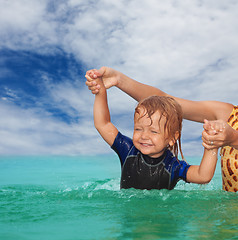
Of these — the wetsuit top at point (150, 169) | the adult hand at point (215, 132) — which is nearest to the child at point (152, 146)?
the wetsuit top at point (150, 169)

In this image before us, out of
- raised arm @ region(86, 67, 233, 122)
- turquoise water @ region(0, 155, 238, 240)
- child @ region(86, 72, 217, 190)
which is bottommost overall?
turquoise water @ region(0, 155, 238, 240)

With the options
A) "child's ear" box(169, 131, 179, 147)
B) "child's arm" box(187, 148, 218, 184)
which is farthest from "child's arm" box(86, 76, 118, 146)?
"child's arm" box(187, 148, 218, 184)

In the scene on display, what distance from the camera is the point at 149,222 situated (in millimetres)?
2059

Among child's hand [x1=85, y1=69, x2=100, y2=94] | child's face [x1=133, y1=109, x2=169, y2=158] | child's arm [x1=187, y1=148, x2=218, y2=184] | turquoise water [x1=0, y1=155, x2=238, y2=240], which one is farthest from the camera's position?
child's hand [x1=85, y1=69, x2=100, y2=94]

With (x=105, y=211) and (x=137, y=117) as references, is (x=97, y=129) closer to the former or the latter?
(x=137, y=117)

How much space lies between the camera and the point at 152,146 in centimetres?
292

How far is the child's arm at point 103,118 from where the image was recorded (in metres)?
3.13

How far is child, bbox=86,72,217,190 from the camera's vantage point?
2.87 metres

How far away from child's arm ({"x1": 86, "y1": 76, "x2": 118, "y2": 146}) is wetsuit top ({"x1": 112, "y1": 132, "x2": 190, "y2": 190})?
0.09m

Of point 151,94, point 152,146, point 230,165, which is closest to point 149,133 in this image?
point 152,146

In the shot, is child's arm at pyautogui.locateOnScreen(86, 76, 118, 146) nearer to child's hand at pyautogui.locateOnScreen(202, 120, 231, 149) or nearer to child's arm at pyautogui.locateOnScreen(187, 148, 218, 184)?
child's arm at pyautogui.locateOnScreen(187, 148, 218, 184)

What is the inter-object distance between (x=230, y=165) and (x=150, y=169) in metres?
0.78

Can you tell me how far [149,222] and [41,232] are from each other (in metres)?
0.67

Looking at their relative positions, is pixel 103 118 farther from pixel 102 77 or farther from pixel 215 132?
pixel 215 132
